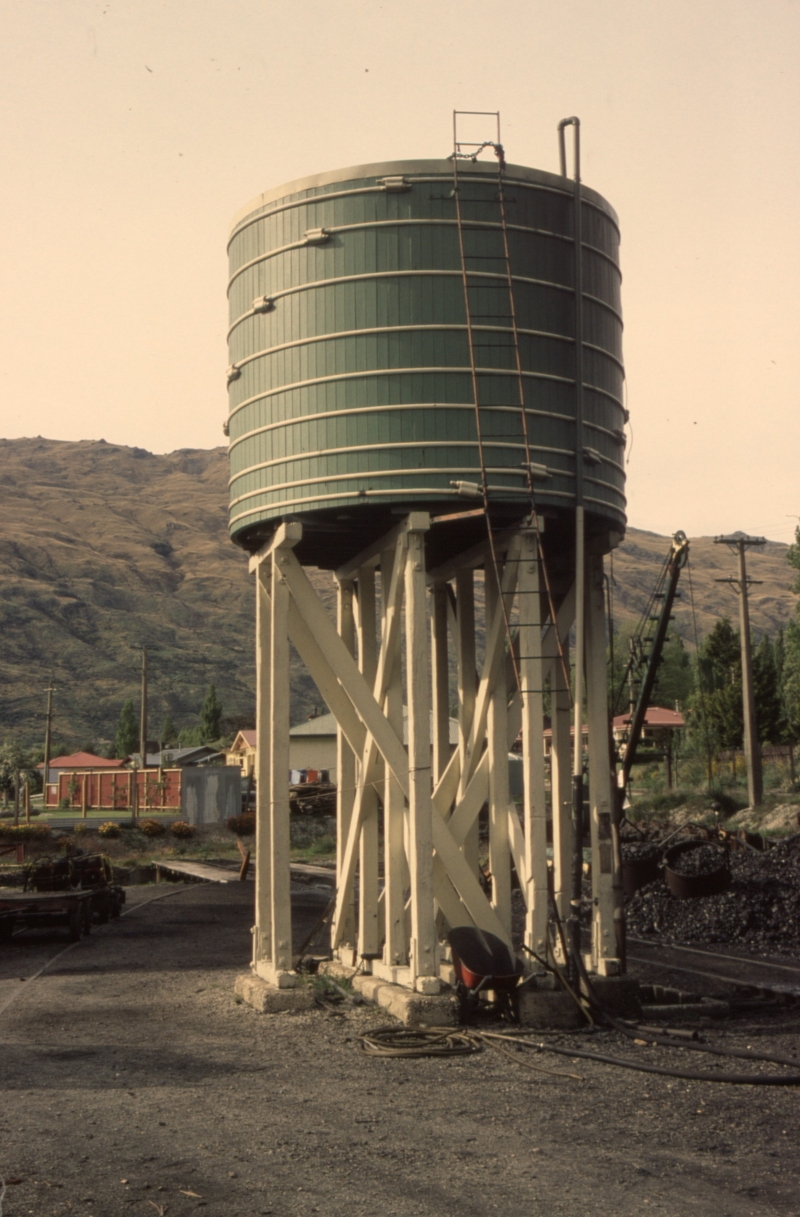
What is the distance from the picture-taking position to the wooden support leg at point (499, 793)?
14.6 metres

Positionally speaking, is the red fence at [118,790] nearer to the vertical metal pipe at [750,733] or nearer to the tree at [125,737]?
the vertical metal pipe at [750,733]

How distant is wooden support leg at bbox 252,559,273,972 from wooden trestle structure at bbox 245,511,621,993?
3 centimetres

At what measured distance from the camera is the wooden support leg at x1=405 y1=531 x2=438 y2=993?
1317 cm

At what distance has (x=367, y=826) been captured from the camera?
16.1 m

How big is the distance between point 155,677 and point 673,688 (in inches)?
3893

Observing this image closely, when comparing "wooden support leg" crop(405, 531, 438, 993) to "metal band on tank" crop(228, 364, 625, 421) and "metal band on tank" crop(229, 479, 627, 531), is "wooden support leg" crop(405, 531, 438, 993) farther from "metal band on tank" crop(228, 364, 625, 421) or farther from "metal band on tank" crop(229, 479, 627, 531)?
"metal band on tank" crop(228, 364, 625, 421)

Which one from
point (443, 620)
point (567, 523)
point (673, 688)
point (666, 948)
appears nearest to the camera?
point (567, 523)

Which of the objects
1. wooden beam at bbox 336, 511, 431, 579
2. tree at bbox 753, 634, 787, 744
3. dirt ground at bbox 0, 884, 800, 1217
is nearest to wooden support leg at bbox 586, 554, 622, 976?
dirt ground at bbox 0, 884, 800, 1217

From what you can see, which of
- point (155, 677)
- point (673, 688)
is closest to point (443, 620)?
point (673, 688)

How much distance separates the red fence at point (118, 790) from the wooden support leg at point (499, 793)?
1833 inches

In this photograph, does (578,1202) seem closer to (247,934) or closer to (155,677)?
(247,934)

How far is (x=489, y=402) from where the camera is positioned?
14219mm

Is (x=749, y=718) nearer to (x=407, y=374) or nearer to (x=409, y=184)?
(x=407, y=374)

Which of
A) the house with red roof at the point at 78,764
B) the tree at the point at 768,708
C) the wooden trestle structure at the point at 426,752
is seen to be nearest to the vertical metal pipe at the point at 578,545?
the wooden trestle structure at the point at 426,752
